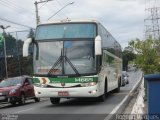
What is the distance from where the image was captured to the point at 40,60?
62.1 feet

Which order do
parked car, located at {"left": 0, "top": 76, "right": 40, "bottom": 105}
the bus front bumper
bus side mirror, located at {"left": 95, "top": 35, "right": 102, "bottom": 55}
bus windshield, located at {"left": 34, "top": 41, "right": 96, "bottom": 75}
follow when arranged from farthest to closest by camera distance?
parked car, located at {"left": 0, "top": 76, "right": 40, "bottom": 105} < bus windshield, located at {"left": 34, "top": 41, "right": 96, "bottom": 75} < the bus front bumper < bus side mirror, located at {"left": 95, "top": 35, "right": 102, "bottom": 55}

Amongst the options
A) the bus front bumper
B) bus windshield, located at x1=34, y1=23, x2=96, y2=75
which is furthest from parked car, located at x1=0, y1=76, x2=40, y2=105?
the bus front bumper

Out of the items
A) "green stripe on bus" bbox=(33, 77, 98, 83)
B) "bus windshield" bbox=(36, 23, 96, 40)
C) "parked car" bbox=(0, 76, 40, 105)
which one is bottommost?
"parked car" bbox=(0, 76, 40, 105)

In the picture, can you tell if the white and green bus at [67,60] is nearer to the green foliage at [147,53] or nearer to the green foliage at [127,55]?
the green foliage at [147,53]

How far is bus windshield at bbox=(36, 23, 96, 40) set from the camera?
1908 centimetres

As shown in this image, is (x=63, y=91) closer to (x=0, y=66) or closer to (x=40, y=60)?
(x=40, y=60)

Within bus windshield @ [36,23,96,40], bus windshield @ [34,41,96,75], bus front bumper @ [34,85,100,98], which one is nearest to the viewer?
bus front bumper @ [34,85,100,98]

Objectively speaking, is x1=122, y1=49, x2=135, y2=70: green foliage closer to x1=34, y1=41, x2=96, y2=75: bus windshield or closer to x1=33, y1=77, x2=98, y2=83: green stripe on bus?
x1=34, y1=41, x2=96, y2=75: bus windshield

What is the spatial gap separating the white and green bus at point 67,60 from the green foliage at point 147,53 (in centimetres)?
379

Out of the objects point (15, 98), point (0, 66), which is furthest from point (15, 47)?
point (15, 98)

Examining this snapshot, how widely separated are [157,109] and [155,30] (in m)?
48.3

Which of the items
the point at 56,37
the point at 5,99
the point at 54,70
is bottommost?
the point at 5,99

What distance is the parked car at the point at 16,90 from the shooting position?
22.1 meters

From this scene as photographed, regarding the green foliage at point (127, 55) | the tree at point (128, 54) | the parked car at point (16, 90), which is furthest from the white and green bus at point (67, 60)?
the green foliage at point (127, 55)
